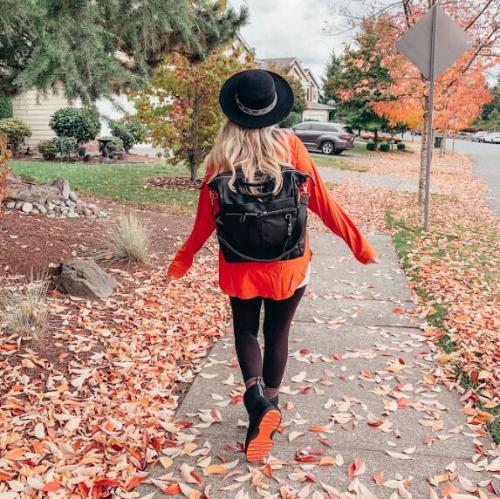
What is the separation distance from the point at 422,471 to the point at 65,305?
318 centimetres

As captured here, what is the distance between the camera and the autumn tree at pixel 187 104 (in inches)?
443

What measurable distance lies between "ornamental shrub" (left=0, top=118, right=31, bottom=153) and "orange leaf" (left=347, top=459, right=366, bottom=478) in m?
15.9

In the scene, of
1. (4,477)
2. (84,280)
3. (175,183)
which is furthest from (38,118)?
(4,477)

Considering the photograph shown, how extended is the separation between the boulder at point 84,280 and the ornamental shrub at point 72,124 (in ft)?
43.2

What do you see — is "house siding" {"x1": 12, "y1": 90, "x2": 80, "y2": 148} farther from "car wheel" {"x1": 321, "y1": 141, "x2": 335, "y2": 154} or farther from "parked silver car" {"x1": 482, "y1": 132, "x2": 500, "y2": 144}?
"parked silver car" {"x1": 482, "y1": 132, "x2": 500, "y2": 144}

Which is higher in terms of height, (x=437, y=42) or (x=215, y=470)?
(x=437, y=42)

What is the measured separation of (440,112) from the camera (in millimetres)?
14766

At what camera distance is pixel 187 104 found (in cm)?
1173

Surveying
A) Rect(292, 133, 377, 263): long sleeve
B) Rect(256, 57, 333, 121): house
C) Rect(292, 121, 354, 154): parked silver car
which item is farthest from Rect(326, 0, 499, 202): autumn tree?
Rect(256, 57, 333, 121): house

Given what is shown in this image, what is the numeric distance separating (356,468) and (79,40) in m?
3.06

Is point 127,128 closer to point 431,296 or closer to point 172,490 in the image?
point 431,296

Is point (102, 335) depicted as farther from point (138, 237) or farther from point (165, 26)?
point (165, 26)

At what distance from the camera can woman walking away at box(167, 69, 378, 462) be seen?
8.45 ft

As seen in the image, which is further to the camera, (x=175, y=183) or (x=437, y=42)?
(x=175, y=183)
